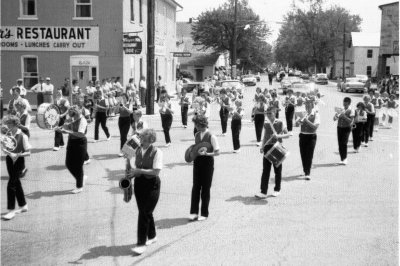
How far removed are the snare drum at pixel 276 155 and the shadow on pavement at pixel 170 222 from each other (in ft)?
7.17

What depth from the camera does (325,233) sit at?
7.71 metres

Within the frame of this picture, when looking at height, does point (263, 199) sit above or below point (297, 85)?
below

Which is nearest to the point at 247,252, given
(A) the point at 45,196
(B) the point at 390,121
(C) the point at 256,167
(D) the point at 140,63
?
(A) the point at 45,196

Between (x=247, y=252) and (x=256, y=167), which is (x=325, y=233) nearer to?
(x=247, y=252)

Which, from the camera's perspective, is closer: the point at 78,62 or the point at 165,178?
the point at 165,178

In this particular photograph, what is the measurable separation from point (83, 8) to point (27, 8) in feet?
9.16

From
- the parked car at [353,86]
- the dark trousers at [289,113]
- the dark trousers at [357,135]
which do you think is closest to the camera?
the dark trousers at [357,135]

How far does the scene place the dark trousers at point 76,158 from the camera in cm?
998

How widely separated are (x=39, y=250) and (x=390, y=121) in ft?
61.0

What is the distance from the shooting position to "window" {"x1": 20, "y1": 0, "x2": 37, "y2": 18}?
25.2 metres

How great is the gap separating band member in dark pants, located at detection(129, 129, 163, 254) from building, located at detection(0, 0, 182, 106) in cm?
1872

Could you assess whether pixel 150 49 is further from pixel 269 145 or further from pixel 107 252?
pixel 107 252

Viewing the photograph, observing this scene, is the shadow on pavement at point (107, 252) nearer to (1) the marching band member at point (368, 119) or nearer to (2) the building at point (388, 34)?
(1) the marching band member at point (368, 119)

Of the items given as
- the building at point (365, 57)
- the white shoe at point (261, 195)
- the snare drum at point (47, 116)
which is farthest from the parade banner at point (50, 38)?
the building at point (365, 57)
